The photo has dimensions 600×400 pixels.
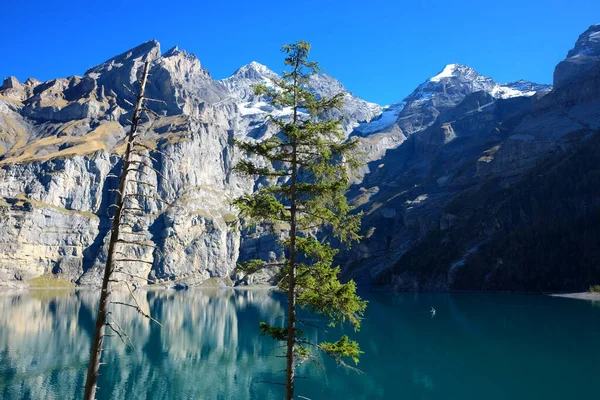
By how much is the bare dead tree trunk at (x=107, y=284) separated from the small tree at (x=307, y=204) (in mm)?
4628

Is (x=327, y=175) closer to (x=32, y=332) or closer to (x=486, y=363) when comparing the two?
(x=486, y=363)

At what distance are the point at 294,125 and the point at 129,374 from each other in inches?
1915

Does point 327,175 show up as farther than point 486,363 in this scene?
No

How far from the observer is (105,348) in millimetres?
68938

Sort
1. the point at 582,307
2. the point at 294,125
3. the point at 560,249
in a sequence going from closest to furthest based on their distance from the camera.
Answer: the point at 294,125 < the point at 582,307 < the point at 560,249

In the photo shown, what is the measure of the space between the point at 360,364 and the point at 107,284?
48717mm

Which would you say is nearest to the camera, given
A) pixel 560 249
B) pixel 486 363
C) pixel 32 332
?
pixel 486 363

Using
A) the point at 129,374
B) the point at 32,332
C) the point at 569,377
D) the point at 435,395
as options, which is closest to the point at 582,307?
the point at 569,377

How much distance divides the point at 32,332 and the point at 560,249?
537 feet

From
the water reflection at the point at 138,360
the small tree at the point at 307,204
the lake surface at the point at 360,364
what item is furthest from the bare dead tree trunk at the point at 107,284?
the water reflection at the point at 138,360

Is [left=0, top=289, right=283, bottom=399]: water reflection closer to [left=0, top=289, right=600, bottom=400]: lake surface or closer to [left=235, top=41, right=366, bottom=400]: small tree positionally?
[left=0, top=289, right=600, bottom=400]: lake surface

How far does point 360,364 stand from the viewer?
56.4 metres

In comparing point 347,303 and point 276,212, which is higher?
point 276,212

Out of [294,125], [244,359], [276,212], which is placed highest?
[294,125]
